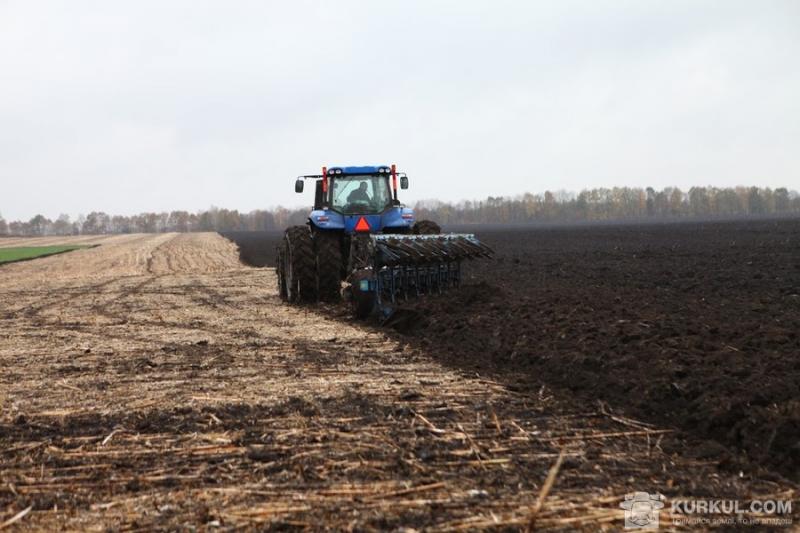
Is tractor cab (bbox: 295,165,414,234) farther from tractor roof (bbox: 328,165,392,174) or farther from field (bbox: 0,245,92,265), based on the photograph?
field (bbox: 0,245,92,265)

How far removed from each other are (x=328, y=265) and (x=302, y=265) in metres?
0.47

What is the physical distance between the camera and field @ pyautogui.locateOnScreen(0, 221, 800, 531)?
3961mm

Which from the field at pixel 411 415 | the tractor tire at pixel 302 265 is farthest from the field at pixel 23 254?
the field at pixel 411 415

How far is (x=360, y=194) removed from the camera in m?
14.2

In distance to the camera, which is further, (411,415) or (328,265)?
(328,265)

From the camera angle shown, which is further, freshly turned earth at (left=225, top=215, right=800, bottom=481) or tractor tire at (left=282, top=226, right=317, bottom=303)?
tractor tire at (left=282, top=226, right=317, bottom=303)

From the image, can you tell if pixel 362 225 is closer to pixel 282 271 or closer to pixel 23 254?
pixel 282 271

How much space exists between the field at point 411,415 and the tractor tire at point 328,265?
1.86 meters

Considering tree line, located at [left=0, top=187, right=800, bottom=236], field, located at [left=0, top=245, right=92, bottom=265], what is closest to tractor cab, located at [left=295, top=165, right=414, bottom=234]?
field, located at [left=0, top=245, right=92, bottom=265]

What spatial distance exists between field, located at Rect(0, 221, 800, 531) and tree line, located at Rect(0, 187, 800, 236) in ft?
377

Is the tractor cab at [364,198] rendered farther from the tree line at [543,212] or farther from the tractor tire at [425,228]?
the tree line at [543,212]

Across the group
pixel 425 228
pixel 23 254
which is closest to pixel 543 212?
pixel 23 254

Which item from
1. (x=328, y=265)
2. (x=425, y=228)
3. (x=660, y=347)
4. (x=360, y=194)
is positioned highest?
(x=360, y=194)

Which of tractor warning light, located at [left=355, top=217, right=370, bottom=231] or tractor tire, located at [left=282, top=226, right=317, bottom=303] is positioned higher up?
tractor warning light, located at [left=355, top=217, right=370, bottom=231]
